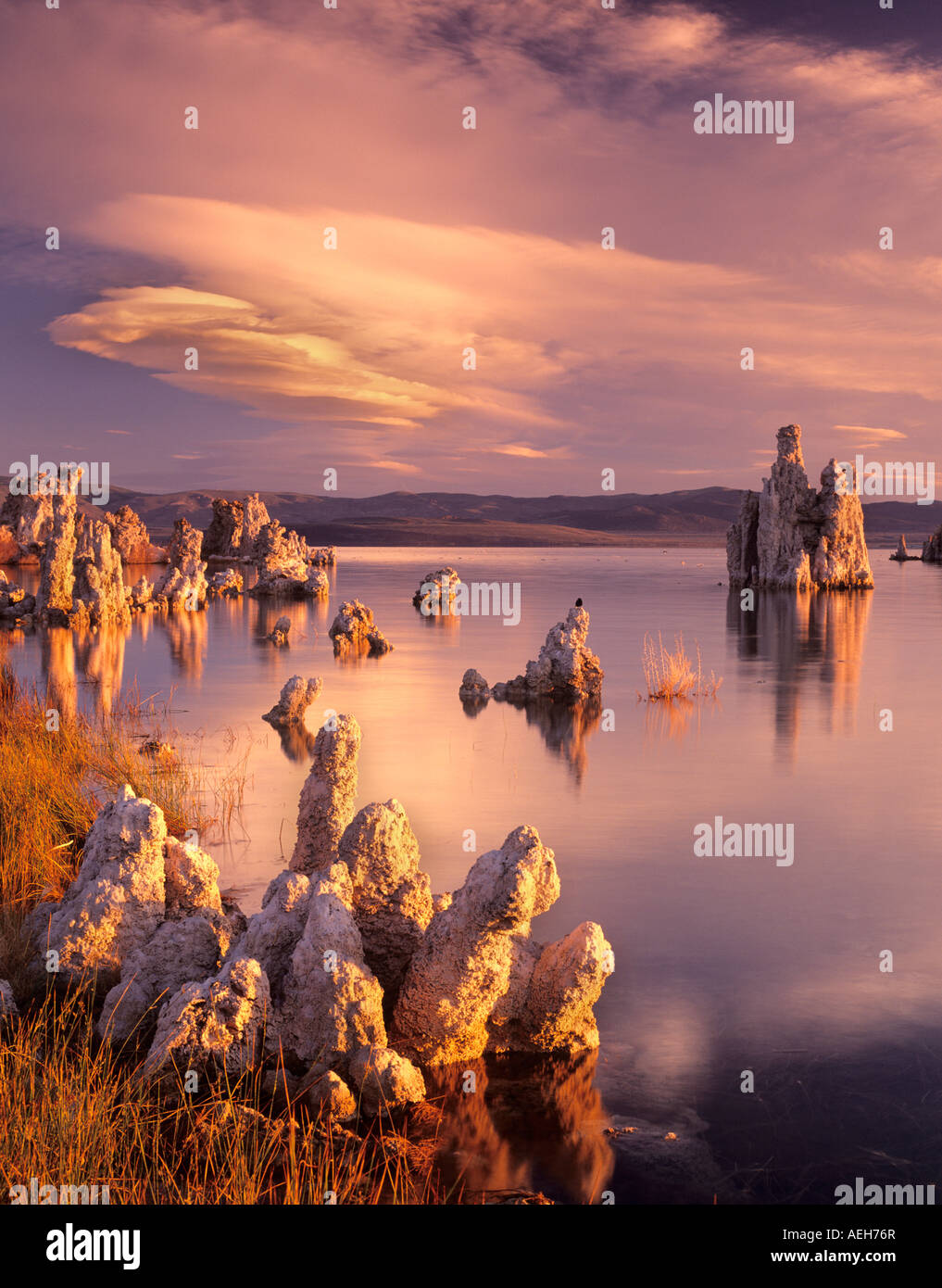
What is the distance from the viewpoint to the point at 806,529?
66500mm

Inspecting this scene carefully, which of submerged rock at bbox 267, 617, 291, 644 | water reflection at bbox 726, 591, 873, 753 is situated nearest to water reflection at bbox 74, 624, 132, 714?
submerged rock at bbox 267, 617, 291, 644

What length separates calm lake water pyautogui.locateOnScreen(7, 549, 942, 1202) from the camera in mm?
5871

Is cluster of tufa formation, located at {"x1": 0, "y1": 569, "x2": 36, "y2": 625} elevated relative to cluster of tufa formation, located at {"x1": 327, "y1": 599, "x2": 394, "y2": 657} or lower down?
→ elevated

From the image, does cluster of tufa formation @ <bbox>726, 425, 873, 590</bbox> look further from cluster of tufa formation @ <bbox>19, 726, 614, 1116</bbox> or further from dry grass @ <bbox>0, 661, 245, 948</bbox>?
cluster of tufa formation @ <bbox>19, 726, 614, 1116</bbox>

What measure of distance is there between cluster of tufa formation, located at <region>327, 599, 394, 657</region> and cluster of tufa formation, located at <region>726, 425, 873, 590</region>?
3710cm

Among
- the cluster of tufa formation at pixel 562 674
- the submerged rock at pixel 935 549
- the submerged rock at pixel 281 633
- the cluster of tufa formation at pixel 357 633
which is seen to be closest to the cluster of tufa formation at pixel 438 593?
the submerged rock at pixel 281 633

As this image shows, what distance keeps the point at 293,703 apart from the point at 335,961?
13.2 metres

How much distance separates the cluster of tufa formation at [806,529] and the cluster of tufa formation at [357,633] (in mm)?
37105

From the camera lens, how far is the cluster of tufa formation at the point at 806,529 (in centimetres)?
6475

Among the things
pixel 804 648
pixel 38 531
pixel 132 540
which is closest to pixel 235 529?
pixel 132 540

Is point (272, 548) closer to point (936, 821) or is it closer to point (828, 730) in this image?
point (828, 730)

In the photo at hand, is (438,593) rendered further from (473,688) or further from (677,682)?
(677,682)

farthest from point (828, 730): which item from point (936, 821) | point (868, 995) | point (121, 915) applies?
point (121, 915)

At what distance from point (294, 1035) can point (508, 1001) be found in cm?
133
